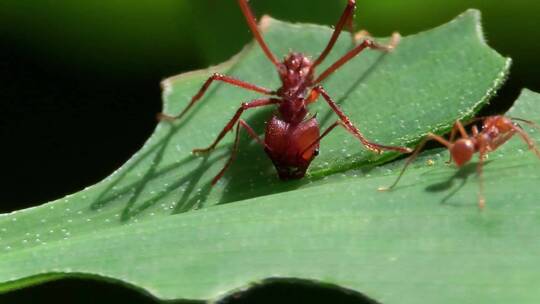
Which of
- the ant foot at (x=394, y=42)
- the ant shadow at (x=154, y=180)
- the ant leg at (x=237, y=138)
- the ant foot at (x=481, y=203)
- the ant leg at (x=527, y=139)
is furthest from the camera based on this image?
A: the ant foot at (x=394, y=42)

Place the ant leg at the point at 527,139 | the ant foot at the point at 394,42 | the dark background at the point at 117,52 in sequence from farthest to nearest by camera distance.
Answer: the dark background at the point at 117,52 < the ant foot at the point at 394,42 < the ant leg at the point at 527,139

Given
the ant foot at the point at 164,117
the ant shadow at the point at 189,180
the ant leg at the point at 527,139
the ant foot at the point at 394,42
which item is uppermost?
the ant foot at the point at 394,42

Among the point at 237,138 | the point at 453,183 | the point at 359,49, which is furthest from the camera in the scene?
the point at 359,49

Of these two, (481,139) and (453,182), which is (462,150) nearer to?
(481,139)

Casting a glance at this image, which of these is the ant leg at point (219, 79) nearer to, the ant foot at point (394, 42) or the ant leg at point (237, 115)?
the ant leg at point (237, 115)

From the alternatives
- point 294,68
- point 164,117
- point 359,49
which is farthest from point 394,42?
point 164,117

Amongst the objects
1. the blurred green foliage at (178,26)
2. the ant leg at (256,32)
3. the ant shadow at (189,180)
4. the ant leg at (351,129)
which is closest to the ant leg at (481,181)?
the ant leg at (351,129)

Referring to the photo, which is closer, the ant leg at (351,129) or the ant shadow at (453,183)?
the ant shadow at (453,183)

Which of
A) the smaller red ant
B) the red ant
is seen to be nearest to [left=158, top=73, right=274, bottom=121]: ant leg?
the red ant
